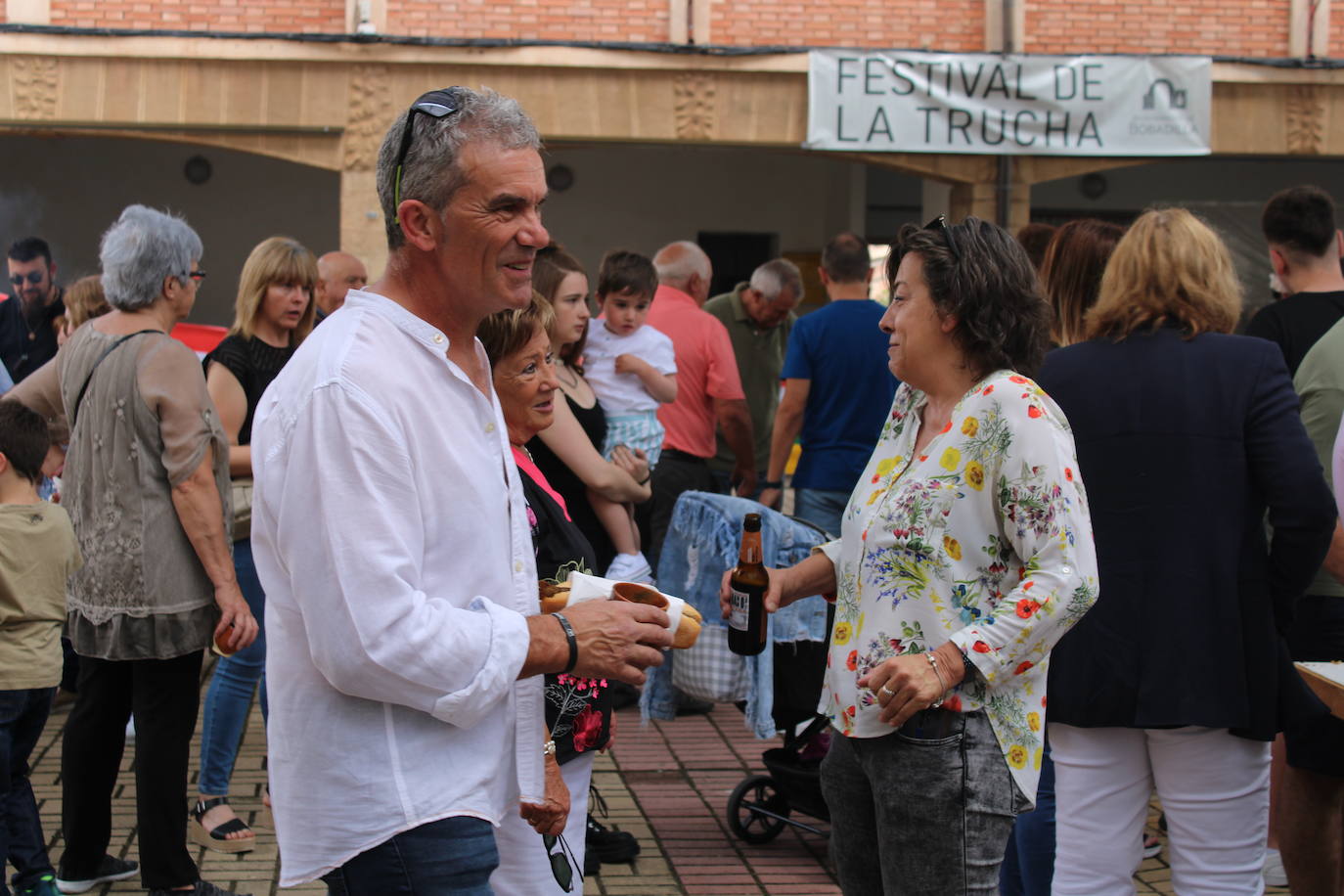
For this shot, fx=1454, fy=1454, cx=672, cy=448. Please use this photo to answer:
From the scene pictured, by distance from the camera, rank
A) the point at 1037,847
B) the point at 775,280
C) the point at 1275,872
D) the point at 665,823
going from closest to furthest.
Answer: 1. the point at 1037,847
2. the point at 1275,872
3. the point at 665,823
4. the point at 775,280

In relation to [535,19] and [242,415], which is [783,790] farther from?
[535,19]

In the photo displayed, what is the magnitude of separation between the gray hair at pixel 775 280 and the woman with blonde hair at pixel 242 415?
3.34m

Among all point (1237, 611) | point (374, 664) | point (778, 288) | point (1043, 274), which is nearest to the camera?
point (374, 664)

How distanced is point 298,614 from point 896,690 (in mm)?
1135

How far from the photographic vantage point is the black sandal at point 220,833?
15.9ft

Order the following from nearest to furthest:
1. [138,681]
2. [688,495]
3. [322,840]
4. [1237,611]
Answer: [322,840] → [1237,611] → [138,681] → [688,495]

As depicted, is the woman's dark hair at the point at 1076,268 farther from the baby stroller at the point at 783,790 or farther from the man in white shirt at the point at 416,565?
the man in white shirt at the point at 416,565

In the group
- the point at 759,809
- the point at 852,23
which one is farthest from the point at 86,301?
the point at 852,23

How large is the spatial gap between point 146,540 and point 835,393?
11.2 feet

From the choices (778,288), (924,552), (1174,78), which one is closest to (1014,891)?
(924,552)

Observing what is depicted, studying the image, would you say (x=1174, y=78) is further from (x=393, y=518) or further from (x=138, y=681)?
(x=393, y=518)

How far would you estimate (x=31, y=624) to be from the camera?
400 cm

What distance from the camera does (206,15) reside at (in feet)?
47.3

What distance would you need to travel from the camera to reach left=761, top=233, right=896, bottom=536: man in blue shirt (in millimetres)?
6629
